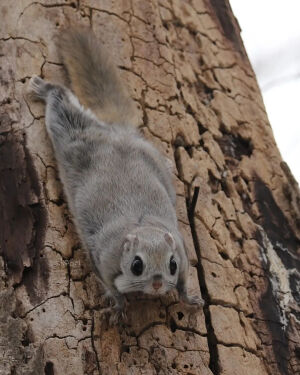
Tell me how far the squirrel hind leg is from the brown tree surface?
0.19 ft

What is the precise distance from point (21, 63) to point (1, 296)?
4.53 feet

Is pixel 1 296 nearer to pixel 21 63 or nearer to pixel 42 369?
pixel 42 369

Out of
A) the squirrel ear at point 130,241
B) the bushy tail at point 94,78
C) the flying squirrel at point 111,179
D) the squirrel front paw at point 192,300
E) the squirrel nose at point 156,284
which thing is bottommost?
the squirrel front paw at point 192,300

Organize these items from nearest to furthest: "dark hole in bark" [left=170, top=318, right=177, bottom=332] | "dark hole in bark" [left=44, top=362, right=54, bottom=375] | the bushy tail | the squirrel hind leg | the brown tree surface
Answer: "dark hole in bark" [left=44, top=362, right=54, bottom=375]
the brown tree surface
"dark hole in bark" [left=170, top=318, right=177, bottom=332]
the squirrel hind leg
the bushy tail

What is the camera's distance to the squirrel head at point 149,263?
288cm

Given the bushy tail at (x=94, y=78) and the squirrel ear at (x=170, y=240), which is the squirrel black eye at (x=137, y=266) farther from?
the bushy tail at (x=94, y=78)

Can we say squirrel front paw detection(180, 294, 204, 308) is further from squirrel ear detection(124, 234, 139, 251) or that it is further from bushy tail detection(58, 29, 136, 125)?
bushy tail detection(58, 29, 136, 125)

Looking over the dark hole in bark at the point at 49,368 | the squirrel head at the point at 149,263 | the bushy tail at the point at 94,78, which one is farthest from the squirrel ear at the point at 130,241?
the bushy tail at the point at 94,78

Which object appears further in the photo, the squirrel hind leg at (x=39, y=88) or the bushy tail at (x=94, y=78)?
the bushy tail at (x=94, y=78)

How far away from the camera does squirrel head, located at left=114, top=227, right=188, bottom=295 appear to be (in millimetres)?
2879

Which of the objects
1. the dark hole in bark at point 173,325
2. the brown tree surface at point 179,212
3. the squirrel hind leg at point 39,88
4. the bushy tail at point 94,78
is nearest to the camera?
Result: the brown tree surface at point 179,212

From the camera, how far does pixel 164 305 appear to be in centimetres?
301

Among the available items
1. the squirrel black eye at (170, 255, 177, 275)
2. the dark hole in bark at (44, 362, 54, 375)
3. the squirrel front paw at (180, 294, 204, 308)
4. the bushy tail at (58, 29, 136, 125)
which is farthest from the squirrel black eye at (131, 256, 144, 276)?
the bushy tail at (58, 29, 136, 125)

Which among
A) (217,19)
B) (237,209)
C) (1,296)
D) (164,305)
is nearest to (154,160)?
(237,209)
